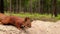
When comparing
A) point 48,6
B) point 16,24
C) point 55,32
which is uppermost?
point 16,24

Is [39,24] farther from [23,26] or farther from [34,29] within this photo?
[23,26]

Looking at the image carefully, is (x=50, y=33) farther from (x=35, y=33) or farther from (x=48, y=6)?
(x=48, y=6)

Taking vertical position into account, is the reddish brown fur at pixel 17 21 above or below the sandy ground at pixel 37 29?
above

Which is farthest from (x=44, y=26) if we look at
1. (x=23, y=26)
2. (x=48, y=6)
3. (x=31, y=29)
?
(x=48, y=6)

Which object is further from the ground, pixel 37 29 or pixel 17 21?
pixel 17 21

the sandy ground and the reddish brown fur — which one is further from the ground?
the reddish brown fur

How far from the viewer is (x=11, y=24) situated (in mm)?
5953

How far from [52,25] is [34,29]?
3.08 ft

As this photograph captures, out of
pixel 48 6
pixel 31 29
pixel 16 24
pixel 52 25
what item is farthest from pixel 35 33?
pixel 48 6

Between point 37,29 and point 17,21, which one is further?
point 37,29

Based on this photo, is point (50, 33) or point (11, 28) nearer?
point (11, 28)

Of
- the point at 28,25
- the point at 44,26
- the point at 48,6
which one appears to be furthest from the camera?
the point at 48,6

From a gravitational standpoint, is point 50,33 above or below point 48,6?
above

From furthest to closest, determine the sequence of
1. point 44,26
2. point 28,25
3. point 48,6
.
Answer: point 48,6 < point 44,26 < point 28,25
